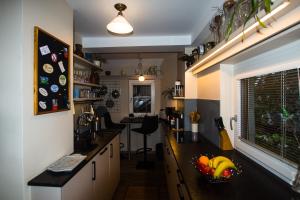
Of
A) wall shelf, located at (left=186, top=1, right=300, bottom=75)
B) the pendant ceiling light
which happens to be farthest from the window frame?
the pendant ceiling light

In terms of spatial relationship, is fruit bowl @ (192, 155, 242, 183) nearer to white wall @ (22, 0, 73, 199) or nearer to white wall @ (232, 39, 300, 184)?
white wall @ (232, 39, 300, 184)

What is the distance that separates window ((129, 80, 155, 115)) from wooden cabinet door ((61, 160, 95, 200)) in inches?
142

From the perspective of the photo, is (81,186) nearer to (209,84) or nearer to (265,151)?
(265,151)

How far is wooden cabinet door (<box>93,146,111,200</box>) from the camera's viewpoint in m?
2.22

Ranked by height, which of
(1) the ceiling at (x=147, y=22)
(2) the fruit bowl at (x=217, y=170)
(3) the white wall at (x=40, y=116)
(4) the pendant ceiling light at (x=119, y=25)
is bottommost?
(2) the fruit bowl at (x=217, y=170)

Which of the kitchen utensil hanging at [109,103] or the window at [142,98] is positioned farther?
the window at [142,98]

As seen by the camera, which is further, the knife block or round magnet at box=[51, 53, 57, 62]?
the knife block

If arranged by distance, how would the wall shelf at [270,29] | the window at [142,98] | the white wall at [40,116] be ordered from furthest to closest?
the window at [142,98] → the white wall at [40,116] → the wall shelf at [270,29]

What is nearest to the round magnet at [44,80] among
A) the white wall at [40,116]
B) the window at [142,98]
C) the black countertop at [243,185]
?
the white wall at [40,116]

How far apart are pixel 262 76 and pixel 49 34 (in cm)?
181

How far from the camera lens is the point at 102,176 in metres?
2.44

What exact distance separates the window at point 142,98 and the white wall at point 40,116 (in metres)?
3.51

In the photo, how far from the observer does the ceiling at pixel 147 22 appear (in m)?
2.17

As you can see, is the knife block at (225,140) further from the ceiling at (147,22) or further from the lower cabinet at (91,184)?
the lower cabinet at (91,184)
